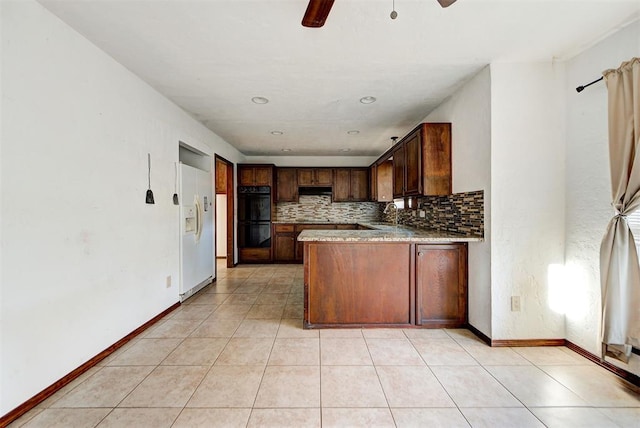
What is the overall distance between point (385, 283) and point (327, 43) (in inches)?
81.7

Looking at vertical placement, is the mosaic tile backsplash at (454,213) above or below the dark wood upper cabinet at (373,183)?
below

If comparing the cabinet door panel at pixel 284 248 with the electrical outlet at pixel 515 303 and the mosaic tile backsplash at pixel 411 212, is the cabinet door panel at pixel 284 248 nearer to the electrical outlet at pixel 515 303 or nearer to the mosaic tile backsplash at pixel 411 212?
the mosaic tile backsplash at pixel 411 212

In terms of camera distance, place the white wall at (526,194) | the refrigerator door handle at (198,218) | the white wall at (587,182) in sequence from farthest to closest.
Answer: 1. the refrigerator door handle at (198,218)
2. the white wall at (526,194)
3. the white wall at (587,182)

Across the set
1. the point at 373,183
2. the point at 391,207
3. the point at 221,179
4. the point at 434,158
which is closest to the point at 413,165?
the point at 434,158

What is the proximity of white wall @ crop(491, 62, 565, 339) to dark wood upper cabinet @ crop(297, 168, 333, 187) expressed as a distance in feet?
13.1

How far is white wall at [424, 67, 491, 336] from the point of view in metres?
2.33

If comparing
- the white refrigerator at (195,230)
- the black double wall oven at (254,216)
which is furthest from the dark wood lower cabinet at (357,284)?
the black double wall oven at (254,216)

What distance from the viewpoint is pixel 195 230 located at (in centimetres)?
369

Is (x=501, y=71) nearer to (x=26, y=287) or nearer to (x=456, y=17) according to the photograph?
(x=456, y=17)

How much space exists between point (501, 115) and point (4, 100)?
328 cm

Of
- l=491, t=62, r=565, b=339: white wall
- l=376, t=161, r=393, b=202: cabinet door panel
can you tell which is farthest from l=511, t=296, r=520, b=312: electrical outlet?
l=376, t=161, r=393, b=202: cabinet door panel

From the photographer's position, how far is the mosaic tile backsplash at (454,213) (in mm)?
2478

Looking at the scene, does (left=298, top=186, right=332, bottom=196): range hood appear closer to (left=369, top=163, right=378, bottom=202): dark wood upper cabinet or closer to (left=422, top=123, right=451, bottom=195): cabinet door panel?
(left=369, top=163, right=378, bottom=202): dark wood upper cabinet

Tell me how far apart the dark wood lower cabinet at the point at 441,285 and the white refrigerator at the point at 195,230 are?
2.70 m
